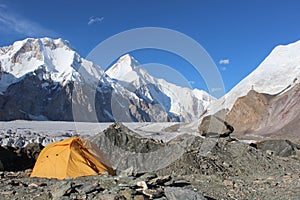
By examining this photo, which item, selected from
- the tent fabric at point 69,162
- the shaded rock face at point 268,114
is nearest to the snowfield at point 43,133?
the tent fabric at point 69,162

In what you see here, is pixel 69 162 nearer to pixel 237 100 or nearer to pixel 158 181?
pixel 158 181

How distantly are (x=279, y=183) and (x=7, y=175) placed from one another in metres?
9.29

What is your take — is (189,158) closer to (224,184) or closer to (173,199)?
(224,184)

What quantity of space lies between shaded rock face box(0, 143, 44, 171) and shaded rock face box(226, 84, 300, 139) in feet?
115

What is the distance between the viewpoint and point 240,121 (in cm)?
6344

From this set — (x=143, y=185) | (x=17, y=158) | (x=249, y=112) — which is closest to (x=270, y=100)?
(x=249, y=112)

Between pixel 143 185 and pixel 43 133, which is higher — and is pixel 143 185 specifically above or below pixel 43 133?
above

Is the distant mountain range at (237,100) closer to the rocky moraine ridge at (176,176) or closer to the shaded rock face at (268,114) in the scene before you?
the shaded rock face at (268,114)

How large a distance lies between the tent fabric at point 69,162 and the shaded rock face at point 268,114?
37.2 metres

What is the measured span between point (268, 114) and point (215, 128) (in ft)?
134

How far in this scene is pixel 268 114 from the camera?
56.6 m

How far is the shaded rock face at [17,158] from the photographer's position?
15.9m

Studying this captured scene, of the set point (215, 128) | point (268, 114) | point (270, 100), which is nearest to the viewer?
point (215, 128)

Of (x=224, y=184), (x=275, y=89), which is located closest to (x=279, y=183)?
(x=224, y=184)
